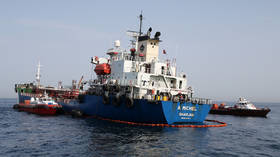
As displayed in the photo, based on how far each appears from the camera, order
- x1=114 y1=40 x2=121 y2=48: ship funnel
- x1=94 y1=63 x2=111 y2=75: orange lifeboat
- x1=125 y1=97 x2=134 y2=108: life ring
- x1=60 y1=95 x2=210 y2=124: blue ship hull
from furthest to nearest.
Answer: x1=114 y1=40 x2=121 y2=48: ship funnel
x1=94 y1=63 x2=111 y2=75: orange lifeboat
x1=125 y1=97 x2=134 y2=108: life ring
x1=60 y1=95 x2=210 y2=124: blue ship hull

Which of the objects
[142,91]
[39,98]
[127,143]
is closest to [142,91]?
[142,91]

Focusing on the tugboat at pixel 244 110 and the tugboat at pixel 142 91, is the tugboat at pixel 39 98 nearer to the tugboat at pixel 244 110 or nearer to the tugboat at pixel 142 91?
the tugboat at pixel 142 91

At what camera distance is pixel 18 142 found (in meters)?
20.9

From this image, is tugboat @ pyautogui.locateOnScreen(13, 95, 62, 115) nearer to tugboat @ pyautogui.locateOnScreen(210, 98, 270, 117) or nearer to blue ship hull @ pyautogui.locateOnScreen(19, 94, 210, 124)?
blue ship hull @ pyautogui.locateOnScreen(19, 94, 210, 124)

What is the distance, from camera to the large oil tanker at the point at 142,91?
28.0 meters

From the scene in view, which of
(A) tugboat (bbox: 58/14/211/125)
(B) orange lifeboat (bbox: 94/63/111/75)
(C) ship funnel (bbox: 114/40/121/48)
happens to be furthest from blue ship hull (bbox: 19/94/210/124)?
(C) ship funnel (bbox: 114/40/121/48)

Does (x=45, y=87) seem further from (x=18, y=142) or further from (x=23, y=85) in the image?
(x=18, y=142)

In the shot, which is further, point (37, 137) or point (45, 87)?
point (45, 87)

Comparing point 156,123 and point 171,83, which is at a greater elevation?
point 171,83

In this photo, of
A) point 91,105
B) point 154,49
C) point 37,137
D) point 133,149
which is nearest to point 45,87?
point 91,105

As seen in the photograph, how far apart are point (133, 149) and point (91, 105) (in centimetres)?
2013

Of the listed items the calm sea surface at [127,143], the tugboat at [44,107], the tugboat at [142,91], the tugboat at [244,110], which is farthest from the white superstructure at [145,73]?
the tugboat at [244,110]

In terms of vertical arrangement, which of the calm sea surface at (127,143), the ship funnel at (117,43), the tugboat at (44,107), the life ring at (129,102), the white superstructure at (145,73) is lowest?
the calm sea surface at (127,143)

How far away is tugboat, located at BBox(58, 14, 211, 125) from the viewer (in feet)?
91.9
